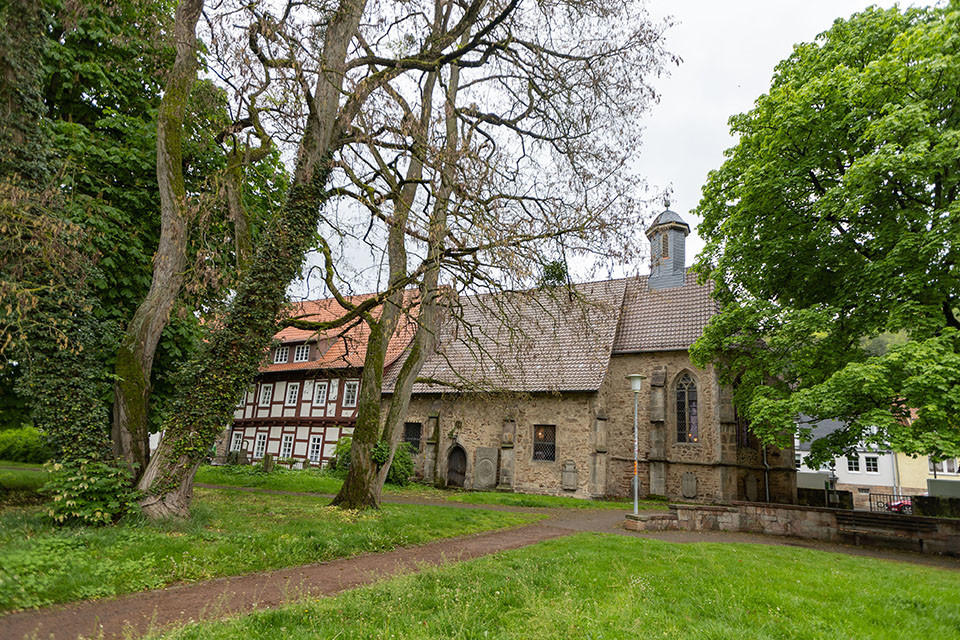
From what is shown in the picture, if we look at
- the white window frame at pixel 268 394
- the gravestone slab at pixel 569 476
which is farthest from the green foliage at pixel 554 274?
the white window frame at pixel 268 394

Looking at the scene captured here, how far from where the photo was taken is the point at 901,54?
11.9 meters

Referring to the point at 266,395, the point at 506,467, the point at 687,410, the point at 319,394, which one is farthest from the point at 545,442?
the point at 266,395

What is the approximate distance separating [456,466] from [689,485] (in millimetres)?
10084

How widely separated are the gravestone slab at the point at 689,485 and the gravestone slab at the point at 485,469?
303 inches

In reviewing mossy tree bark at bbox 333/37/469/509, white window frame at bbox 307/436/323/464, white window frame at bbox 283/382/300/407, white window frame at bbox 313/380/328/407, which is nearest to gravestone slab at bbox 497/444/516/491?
white window frame at bbox 307/436/323/464

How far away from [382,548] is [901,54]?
47.8 feet

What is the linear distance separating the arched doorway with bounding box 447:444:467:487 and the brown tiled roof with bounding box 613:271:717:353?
28.0 ft

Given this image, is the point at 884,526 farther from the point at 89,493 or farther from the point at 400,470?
the point at 89,493

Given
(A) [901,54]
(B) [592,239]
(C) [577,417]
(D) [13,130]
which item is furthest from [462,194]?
(C) [577,417]

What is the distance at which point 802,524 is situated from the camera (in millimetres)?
14266

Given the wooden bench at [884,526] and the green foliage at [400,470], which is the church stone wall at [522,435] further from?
the wooden bench at [884,526]

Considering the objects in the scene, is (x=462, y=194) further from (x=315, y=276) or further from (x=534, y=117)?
(x=534, y=117)

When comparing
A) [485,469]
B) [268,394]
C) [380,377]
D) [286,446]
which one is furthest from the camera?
[268,394]

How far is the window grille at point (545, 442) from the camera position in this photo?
23562 millimetres
